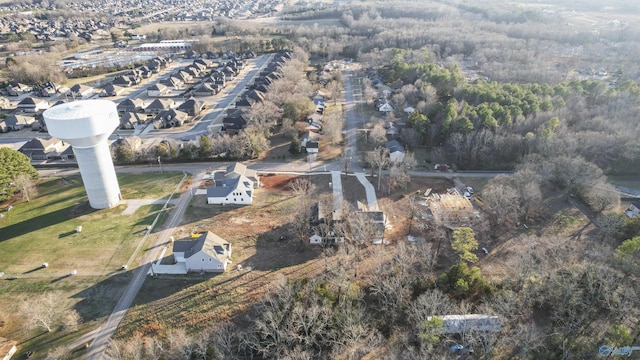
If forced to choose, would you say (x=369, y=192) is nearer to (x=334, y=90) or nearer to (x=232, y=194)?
(x=232, y=194)

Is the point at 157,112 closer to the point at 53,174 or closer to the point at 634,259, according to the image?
the point at 53,174

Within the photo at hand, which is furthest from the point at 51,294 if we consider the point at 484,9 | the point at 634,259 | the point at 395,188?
the point at 484,9

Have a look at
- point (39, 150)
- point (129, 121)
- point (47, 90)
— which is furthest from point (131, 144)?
point (47, 90)

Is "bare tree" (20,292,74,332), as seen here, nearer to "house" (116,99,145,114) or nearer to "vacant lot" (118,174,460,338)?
"vacant lot" (118,174,460,338)

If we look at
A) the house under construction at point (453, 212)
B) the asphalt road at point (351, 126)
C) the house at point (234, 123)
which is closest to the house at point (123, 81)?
the house at point (234, 123)

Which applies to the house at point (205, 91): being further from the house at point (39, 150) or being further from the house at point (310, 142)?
the house at point (310, 142)

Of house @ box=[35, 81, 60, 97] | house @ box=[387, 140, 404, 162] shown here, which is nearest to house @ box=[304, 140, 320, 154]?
house @ box=[387, 140, 404, 162]
